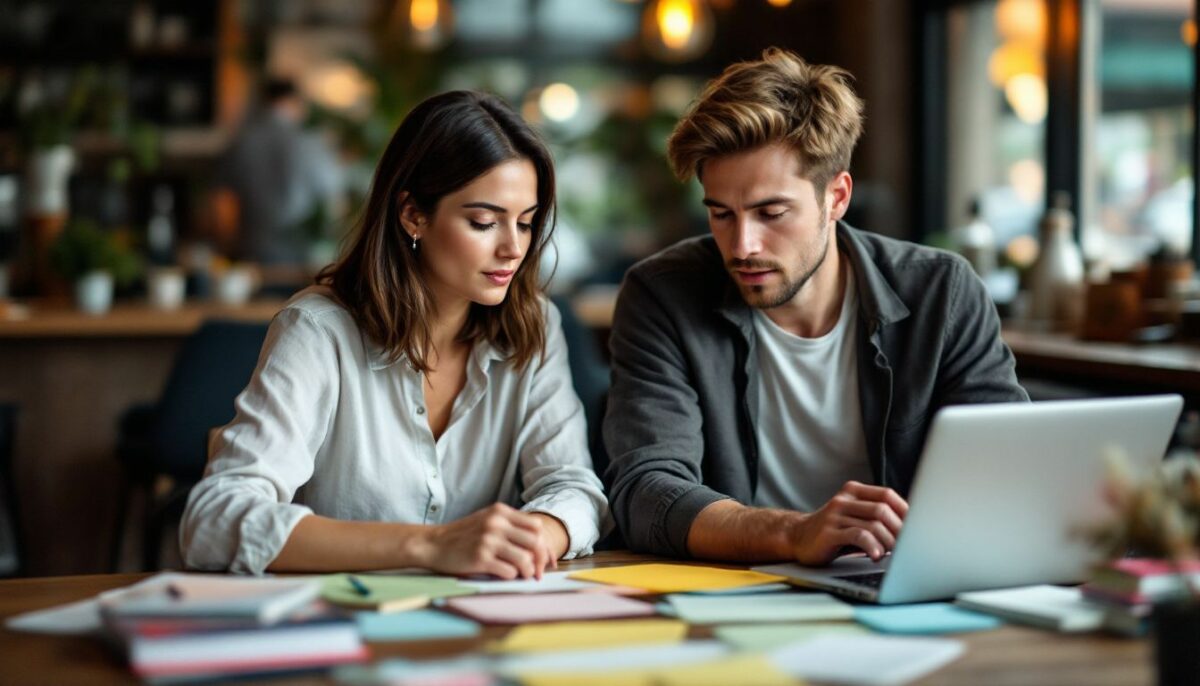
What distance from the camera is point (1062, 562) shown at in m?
1.56

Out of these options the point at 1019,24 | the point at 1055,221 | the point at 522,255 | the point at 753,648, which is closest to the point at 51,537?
the point at 522,255

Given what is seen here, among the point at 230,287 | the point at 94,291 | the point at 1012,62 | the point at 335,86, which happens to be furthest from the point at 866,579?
the point at 335,86

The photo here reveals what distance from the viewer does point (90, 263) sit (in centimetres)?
450

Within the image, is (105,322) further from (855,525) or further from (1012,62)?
(1012,62)

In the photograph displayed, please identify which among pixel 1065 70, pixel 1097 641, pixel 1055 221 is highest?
pixel 1065 70

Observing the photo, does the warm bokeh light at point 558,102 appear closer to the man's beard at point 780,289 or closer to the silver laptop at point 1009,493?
the man's beard at point 780,289

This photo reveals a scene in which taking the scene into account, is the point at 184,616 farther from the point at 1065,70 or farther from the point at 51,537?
the point at 1065,70

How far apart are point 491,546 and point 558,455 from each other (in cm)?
44

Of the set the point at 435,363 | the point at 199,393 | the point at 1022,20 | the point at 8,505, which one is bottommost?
the point at 8,505

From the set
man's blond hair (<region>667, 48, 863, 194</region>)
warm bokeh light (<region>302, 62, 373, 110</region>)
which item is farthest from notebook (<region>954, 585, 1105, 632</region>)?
warm bokeh light (<region>302, 62, 373, 110</region>)

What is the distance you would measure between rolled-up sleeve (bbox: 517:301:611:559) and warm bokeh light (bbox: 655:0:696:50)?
3.18 m

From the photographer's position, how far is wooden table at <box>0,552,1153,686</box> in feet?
4.04

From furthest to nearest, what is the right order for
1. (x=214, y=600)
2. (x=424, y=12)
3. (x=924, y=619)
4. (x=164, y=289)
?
(x=424, y=12) < (x=164, y=289) < (x=924, y=619) < (x=214, y=600)

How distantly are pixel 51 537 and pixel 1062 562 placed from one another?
353cm
